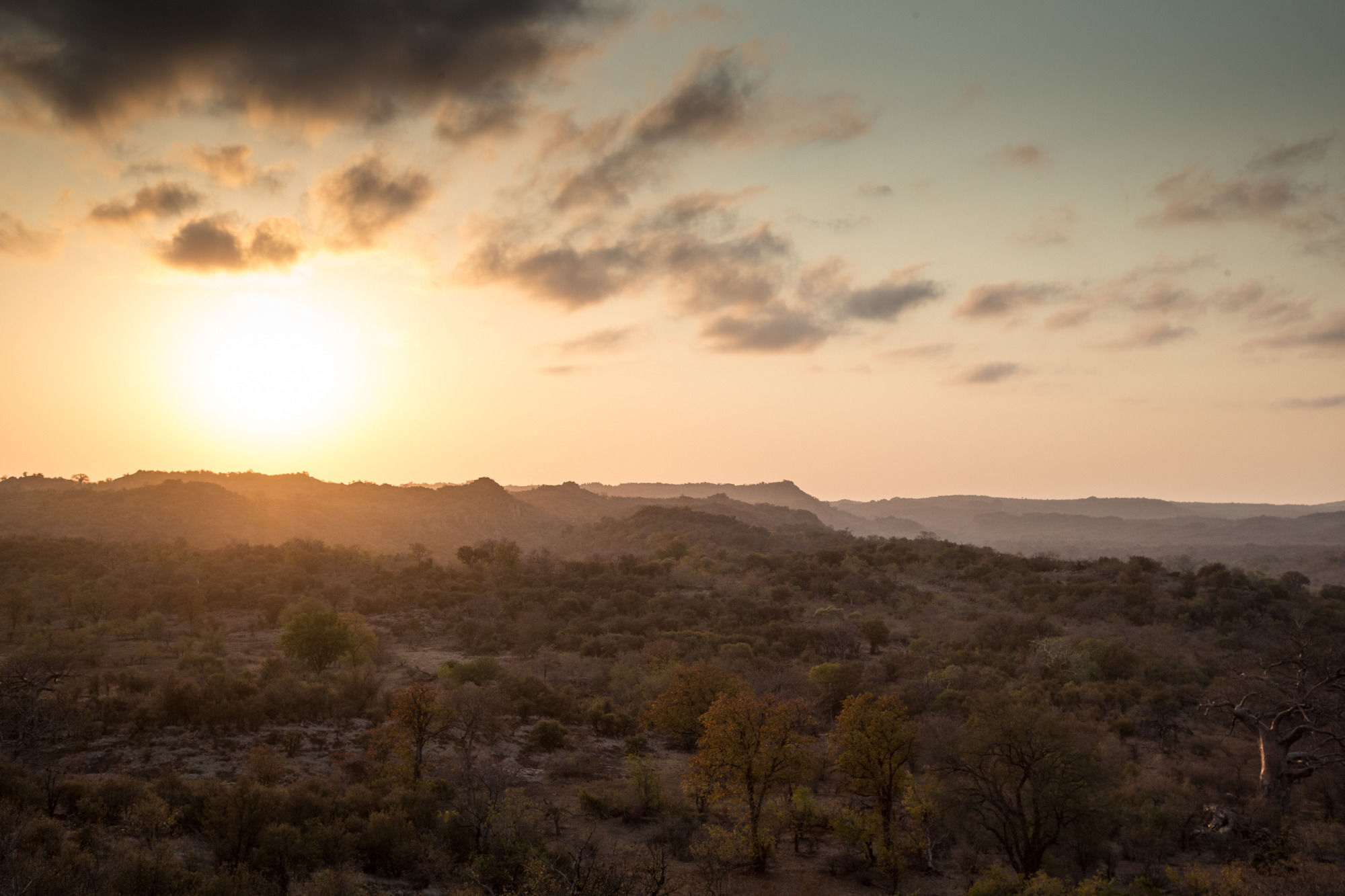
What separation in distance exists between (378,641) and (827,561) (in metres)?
48.8

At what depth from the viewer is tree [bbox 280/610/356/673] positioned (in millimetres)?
40000

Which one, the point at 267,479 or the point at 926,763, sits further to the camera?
the point at 267,479

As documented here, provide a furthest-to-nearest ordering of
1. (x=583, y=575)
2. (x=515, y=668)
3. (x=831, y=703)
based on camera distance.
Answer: (x=583, y=575), (x=515, y=668), (x=831, y=703)

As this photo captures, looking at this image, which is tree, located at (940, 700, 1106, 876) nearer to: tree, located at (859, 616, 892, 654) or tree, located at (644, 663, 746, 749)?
tree, located at (644, 663, 746, 749)

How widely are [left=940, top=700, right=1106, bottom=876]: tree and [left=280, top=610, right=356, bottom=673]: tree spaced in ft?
110

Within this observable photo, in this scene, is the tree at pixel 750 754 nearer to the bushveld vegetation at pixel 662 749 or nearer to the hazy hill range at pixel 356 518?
the bushveld vegetation at pixel 662 749

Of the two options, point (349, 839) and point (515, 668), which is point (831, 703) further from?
point (349, 839)

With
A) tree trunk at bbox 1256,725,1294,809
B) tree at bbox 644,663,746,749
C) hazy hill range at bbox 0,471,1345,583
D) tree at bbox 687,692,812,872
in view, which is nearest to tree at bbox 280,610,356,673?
tree at bbox 644,663,746,749

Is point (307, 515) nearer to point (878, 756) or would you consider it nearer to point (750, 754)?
point (750, 754)

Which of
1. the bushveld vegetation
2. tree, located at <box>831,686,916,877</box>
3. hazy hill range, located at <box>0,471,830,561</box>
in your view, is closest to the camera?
the bushveld vegetation

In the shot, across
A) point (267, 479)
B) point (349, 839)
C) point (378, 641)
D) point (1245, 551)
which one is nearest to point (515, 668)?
point (378, 641)

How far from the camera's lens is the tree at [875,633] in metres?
51.2

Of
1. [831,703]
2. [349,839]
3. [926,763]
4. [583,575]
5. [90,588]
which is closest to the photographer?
[349,839]

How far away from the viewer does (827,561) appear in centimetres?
7925
